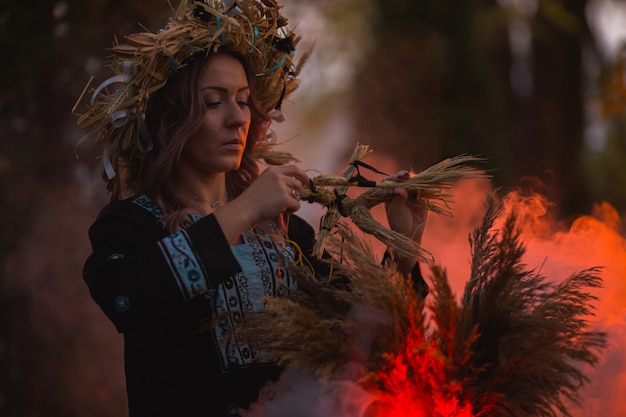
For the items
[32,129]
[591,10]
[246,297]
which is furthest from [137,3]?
[591,10]

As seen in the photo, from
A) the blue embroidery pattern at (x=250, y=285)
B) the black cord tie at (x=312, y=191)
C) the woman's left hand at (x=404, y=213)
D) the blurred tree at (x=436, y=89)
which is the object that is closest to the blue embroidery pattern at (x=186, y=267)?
the blue embroidery pattern at (x=250, y=285)

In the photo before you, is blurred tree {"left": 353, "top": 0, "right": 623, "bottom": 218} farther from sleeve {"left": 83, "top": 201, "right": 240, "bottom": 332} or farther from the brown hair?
sleeve {"left": 83, "top": 201, "right": 240, "bottom": 332}

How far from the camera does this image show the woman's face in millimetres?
2416

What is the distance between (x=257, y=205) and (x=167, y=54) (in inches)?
20.2

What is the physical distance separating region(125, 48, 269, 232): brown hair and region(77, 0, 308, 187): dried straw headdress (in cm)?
3

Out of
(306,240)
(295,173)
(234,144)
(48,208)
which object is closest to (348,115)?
(48,208)

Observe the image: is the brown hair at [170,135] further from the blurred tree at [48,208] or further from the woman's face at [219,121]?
the blurred tree at [48,208]

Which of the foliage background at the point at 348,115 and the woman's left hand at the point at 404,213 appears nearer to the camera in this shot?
the woman's left hand at the point at 404,213

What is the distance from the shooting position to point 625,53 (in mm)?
7883

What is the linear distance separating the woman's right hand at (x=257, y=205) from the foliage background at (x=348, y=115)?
54 cm

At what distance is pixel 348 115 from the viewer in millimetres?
8117

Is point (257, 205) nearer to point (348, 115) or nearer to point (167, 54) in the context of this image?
point (167, 54)

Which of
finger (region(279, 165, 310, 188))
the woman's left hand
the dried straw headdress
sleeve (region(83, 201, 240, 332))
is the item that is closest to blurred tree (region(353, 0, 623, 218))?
the dried straw headdress

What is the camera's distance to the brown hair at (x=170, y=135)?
2395 millimetres
